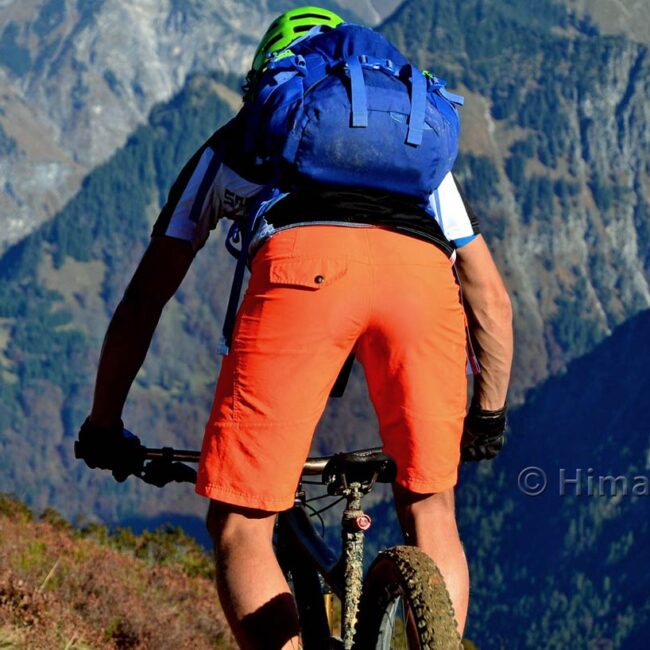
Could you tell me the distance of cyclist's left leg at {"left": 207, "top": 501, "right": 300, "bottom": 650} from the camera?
3.49 meters

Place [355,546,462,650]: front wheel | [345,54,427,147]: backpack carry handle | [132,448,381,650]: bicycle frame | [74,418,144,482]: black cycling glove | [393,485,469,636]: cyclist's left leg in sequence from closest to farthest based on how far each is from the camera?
1. [355,546,462,650]: front wheel
2. [345,54,427,147]: backpack carry handle
3. [132,448,381,650]: bicycle frame
4. [393,485,469,636]: cyclist's left leg
5. [74,418,144,482]: black cycling glove

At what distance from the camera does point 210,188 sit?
12.8 ft

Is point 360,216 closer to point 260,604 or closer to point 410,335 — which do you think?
point 410,335

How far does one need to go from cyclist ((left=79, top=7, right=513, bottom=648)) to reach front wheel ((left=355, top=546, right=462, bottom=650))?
0.71 feet

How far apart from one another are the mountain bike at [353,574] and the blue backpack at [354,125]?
84 centimetres

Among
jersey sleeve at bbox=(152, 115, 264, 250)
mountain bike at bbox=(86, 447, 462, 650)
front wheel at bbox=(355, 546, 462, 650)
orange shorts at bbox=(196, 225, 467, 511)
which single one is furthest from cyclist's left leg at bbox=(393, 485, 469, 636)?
jersey sleeve at bbox=(152, 115, 264, 250)

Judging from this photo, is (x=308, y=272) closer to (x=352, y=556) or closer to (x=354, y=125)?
(x=354, y=125)

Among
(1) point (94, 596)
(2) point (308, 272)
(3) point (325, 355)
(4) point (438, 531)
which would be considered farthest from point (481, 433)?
(1) point (94, 596)

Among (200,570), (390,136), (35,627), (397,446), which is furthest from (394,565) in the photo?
(200,570)

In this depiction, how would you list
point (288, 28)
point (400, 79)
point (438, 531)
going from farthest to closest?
point (288, 28) → point (438, 531) → point (400, 79)

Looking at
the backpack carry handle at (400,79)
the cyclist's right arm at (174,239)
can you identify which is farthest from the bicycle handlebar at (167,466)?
the backpack carry handle at (400,79)

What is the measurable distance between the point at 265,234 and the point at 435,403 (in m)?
0.66

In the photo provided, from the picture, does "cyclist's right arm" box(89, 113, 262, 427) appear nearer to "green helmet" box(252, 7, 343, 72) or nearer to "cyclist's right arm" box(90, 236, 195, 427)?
"cyclist's right arm" box(90, 236, 195, 427)

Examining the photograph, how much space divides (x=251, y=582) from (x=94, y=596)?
12.6 feet
